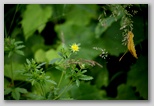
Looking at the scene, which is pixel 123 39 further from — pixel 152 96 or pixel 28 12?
pixel 28 12

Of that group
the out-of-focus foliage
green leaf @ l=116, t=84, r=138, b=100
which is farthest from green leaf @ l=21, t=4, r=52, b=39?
green leaf @ l=116, t=84, r=138, b=100

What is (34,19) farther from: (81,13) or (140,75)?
(140,75)

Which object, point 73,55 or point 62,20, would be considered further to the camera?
point 62,20

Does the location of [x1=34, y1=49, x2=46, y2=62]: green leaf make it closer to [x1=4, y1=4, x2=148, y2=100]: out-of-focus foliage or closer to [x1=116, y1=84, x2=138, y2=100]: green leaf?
[x1=4, y1=4, x2=148, y2=100]: out-of-focus foliage

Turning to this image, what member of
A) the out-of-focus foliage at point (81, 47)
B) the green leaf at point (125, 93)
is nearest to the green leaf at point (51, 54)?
the out-of-focus foliage at point (81, 47)

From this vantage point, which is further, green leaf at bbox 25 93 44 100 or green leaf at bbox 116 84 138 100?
green leaf at bbox 116 84 138 100

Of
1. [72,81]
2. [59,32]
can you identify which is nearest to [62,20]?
[59,32]
